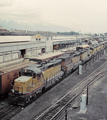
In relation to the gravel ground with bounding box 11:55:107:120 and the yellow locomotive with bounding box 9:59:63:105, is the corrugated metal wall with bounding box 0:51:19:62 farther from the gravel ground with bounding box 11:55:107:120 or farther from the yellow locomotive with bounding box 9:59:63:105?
the gravel ground with bounding box 11:55:107:120

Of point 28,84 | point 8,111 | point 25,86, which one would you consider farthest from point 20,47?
point 8,111

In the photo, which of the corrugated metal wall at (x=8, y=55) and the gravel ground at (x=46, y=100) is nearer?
the gravel ground at (x=46, y=100)

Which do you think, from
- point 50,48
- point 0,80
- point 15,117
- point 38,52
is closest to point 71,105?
point 15,117

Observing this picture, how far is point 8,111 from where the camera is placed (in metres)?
16.2

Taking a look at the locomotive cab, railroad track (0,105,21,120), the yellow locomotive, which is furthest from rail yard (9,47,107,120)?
the locomotive cab

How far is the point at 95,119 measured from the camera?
13.6 metres

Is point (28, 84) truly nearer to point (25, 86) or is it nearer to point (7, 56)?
point (25, 86)

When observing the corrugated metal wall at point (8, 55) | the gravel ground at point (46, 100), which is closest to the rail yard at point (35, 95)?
the gravel ground at point (46, 100)

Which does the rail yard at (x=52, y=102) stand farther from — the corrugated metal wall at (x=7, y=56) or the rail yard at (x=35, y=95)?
the corrugated metal wall at (x=7, y=56)

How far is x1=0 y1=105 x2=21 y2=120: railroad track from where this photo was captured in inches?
594

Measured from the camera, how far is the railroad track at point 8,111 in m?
15.1

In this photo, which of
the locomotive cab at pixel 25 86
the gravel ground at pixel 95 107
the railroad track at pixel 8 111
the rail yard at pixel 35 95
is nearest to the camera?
the gravel ground at pixel 95 107

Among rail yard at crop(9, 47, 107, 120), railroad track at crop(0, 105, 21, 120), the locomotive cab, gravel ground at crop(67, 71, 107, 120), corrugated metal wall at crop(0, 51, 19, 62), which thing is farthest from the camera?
corrugated metal wall at crop(0, 51, 19, 62)

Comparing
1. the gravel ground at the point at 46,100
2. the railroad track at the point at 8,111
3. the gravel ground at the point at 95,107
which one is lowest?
the railroad track at the point at 8,111
